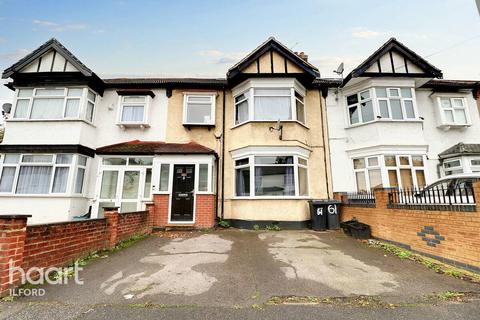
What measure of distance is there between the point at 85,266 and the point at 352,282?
5.18m

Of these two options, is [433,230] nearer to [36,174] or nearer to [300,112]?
[300,112]

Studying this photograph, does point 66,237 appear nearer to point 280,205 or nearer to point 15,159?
point 280,205

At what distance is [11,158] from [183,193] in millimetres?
7254

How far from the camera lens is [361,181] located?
9945 millimetres

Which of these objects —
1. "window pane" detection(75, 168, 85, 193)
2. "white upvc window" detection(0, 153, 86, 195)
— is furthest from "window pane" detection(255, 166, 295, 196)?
"white upvc window" detection(0, 153, 86, 195)

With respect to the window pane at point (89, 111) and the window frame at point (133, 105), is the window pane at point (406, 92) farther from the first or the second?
the window pane at point (89, 111)

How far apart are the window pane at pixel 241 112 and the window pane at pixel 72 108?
7077 mm

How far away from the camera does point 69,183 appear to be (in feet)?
28.8

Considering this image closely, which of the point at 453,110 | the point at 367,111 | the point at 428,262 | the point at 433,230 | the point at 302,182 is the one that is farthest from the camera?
the point at 453,110

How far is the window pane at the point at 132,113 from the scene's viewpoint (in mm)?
10539

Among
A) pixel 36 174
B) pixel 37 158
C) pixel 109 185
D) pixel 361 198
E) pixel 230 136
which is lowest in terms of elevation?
pixel 361 198

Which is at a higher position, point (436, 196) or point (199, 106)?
point (199, 106)

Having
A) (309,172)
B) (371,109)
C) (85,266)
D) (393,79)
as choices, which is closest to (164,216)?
→ (85,266)

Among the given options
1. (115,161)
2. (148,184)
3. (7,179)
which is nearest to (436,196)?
(148,184)
